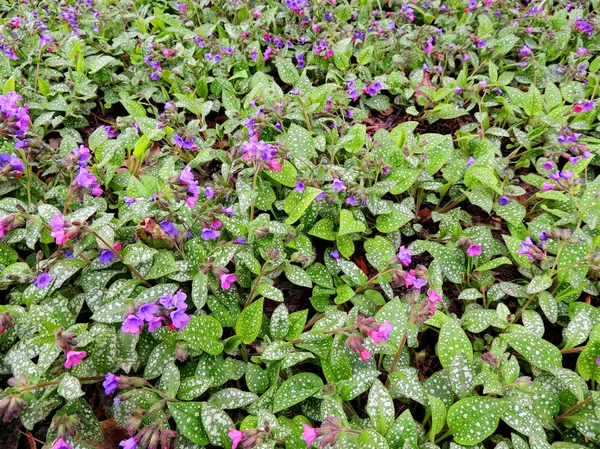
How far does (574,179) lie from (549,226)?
Answer: 1.20 feet

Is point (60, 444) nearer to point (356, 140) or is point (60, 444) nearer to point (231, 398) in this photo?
point (231, 398)

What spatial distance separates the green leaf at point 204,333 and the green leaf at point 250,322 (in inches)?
3.9

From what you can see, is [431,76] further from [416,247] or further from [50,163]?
[50,163]

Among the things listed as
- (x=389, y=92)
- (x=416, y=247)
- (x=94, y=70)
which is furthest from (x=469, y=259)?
(x=94, y=70)

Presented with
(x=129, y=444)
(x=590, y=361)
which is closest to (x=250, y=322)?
(x=129, y=444)

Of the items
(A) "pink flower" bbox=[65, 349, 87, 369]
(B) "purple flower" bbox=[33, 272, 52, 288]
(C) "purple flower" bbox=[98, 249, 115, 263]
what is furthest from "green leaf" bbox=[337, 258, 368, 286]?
(B) "purple flower" bbox=[33, 272, 52, 288]

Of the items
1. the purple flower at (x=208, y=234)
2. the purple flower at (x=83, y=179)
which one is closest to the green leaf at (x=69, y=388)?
the purple flower at (x=208, y=234)

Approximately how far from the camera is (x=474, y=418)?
6.06 feet

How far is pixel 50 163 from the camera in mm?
2750

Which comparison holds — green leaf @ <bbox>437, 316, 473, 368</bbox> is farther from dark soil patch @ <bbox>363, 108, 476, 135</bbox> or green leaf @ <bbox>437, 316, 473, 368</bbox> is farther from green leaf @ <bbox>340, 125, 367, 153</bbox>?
dark soil patch @ <bbox>363, 108, 476, 135</bbox>

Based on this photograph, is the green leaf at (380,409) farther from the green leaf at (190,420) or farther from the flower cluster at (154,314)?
the flower cluster at (154,314)

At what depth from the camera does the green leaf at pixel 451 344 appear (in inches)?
82.3

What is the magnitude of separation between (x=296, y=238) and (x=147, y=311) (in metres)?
0.97

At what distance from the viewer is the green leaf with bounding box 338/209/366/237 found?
2.46m
